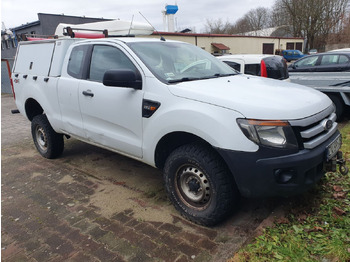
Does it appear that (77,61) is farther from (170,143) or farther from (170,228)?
(170,228)

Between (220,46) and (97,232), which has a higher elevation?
(220,46)

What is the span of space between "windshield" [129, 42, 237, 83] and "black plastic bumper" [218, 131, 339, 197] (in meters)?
1.13

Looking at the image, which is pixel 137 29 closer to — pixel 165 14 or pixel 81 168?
pixel 81 168

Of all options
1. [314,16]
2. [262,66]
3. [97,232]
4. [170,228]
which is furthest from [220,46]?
A: [97,232]

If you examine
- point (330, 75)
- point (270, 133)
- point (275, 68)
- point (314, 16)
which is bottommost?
point (330, 75)

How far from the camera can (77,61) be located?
4125 millimetres

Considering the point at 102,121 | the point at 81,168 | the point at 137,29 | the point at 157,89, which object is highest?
the point at 137,29

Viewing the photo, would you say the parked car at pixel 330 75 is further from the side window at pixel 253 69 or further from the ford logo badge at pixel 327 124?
the ford logo badge at pixel 327 124

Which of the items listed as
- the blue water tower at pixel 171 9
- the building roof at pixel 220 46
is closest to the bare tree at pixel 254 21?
the building roof at pixel 220 46

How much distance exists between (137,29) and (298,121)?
5.42m

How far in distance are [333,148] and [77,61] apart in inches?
133

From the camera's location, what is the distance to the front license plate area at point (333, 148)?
2658mm

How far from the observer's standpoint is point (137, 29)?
273 inches

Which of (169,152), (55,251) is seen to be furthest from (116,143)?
(55,251)
